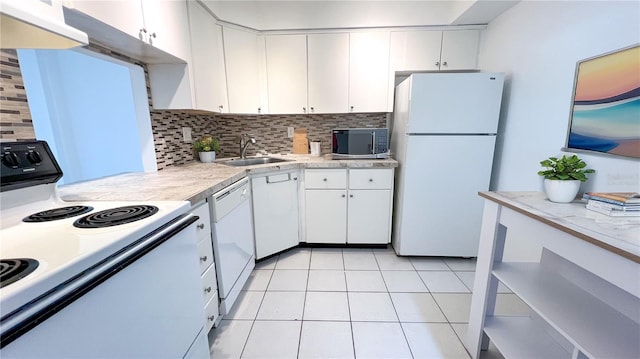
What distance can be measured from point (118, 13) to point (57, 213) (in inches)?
37.7

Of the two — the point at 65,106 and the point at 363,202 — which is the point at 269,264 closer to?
the point at 363,202

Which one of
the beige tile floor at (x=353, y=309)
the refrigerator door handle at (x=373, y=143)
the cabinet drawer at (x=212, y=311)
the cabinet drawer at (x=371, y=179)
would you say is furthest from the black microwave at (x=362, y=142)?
the cabinet drawer at (x=212, y=311)

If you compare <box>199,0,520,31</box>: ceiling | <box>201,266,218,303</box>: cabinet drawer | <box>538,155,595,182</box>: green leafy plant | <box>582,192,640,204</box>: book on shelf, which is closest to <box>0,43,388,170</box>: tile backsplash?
<box>199,0,520,31</box>: ceiling

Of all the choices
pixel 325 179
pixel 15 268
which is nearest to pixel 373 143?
pixel 325 179

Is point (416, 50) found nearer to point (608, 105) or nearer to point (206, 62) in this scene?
point (608, 105)

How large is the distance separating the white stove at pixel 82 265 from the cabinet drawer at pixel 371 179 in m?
1.52

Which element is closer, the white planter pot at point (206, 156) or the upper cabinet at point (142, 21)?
the upper cabinet at point (142, 21)

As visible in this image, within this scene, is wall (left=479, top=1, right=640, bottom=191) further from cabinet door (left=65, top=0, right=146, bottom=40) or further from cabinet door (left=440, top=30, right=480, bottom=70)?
cabinet door (left=65, top=0, right=146, bottom=40)

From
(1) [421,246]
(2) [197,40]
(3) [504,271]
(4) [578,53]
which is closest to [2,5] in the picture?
(2) [197,40]

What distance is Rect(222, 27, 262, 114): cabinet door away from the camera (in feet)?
7.26

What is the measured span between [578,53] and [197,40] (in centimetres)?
241

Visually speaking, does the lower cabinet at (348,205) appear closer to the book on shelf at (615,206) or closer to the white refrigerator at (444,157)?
the white refrigerator at (444,157)

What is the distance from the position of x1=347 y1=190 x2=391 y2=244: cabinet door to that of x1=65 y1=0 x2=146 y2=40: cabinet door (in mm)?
1863

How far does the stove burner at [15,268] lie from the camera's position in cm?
49
